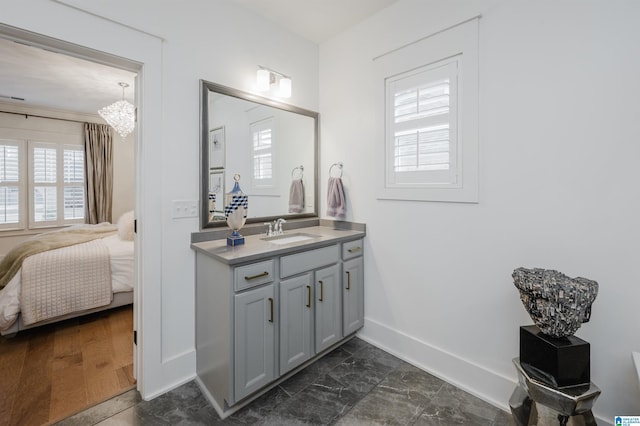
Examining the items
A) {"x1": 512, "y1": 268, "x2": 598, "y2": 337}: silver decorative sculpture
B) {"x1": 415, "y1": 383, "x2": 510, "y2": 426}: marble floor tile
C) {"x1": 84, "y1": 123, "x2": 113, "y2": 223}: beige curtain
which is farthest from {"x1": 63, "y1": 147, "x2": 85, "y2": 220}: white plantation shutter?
{"x1": 512, "y1": 268, "x2": 598, "y2": 337}: silver decorative sculpture

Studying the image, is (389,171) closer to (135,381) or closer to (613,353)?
(613,353)

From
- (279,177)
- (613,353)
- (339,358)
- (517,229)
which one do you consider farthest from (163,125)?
(613,353)

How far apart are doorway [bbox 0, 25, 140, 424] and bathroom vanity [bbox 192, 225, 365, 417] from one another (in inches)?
19.9

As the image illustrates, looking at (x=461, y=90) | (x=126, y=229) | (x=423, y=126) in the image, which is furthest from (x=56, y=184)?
(x=461, y=90)

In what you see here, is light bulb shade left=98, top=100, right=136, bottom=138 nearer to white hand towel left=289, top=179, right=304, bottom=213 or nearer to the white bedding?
the white bedding

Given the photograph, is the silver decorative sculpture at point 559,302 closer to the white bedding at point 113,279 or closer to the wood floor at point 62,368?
the wood floor at point 62,368

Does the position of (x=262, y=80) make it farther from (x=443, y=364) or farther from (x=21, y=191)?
(x=21, y=191)

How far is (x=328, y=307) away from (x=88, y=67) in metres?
3.60

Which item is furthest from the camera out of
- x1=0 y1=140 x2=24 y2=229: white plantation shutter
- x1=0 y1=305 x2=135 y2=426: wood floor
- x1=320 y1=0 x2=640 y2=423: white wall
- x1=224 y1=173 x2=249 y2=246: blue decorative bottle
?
x1=0 y1=140 x2=24 y2=229: white plantation shutter

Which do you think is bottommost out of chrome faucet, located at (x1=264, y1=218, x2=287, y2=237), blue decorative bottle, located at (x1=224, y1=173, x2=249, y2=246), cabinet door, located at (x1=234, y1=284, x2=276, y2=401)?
cabinet door, located at (x1=234, y1=284, x2=276, y2=401)

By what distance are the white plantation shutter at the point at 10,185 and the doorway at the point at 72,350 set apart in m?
2.44

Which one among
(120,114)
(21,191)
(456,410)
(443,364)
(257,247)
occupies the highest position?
(120,114)

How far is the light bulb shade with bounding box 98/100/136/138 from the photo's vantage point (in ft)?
11.7

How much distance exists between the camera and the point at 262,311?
1.74 metres
